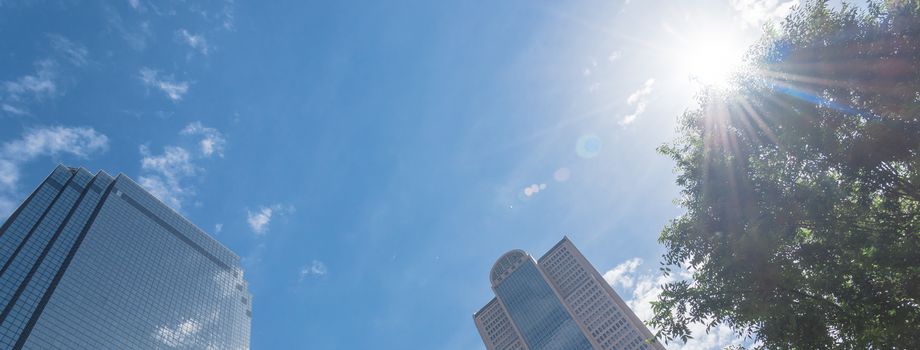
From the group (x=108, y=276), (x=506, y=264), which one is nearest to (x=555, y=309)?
(x=506, y=264)

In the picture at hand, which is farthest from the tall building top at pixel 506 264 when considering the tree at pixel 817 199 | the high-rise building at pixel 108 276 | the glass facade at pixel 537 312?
the tree at pixel 817 199

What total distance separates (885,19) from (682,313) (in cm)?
1102

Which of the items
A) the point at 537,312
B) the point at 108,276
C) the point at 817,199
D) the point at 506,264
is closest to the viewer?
the point at 817,199

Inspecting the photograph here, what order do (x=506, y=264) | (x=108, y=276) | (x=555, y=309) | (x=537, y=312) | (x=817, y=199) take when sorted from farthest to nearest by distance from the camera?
(x=506, y=264) → (x=537, y=312) → (x=555, y=309) → (x=108, y=276) → (x=817, y=199)

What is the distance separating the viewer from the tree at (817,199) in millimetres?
13141

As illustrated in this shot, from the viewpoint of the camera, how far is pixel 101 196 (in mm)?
121062

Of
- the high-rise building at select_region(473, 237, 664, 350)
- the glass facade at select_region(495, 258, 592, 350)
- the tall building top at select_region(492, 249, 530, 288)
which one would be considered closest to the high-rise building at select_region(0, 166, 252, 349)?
the high-rise building at select_region(473, 237, 664, 350)

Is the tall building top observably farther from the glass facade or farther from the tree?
the tree

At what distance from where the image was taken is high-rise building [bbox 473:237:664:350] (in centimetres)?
10912

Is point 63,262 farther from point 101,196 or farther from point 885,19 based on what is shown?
point 885,19

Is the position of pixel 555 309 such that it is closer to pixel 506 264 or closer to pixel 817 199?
pixel 506 264

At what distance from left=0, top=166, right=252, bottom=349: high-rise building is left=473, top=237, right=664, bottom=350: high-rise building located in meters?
75.1

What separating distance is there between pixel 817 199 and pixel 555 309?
11246 centimetres

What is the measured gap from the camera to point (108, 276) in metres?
105
